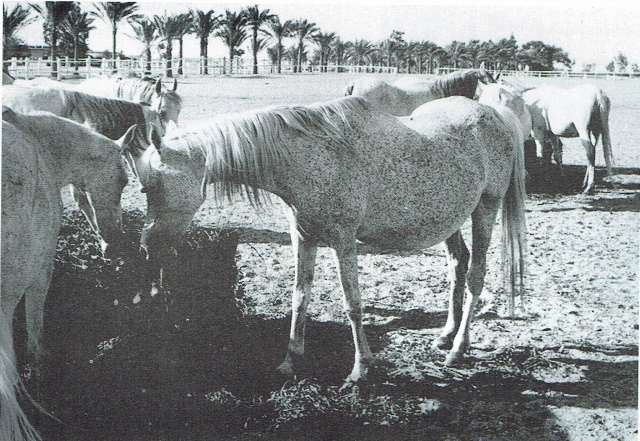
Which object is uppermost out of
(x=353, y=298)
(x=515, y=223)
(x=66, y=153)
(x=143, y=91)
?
(x=143, y=91)

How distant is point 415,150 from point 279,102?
25.2 inches

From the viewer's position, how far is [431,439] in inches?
92.7

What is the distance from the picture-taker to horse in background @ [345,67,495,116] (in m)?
2.81

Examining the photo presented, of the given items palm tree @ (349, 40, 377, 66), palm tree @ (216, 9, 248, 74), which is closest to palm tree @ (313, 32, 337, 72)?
palm tree @ (349, 40, 377, 66)

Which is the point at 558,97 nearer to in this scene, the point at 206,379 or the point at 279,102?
the point at 279,102

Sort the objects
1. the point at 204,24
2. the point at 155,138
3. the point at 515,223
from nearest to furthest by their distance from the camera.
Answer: the point at 155,138 < the point at 204,24 < the point at 515,223

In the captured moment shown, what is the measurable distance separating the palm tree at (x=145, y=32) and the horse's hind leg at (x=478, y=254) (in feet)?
5.97

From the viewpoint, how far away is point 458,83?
2988mm

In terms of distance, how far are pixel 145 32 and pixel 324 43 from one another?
2.90 ft

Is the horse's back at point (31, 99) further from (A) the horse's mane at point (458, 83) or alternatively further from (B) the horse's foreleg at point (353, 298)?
(A) the horse's mane at point (458, 83)

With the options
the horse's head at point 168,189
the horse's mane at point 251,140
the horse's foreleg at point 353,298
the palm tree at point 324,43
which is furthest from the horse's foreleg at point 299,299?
the palm tree at point 324,43

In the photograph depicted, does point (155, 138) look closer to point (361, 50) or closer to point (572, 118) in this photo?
point (361, 50)

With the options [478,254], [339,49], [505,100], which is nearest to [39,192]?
[339,49]

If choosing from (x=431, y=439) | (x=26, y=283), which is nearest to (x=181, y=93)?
(x=26, y=283)
